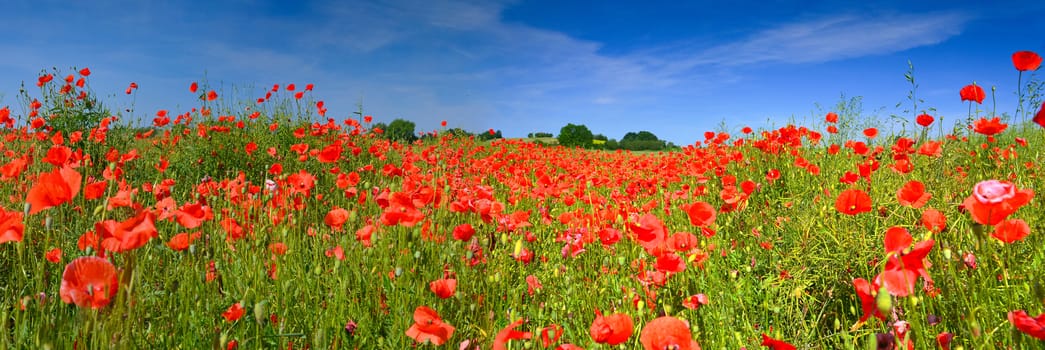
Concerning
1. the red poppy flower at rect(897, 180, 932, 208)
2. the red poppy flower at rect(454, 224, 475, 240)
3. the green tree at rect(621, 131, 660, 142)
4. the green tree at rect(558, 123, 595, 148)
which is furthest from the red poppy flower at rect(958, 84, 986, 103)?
the green tree at rect(621, 131, 660, 142)

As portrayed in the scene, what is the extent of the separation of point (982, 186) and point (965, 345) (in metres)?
0.90

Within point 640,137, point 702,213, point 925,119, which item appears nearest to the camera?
point 702,213

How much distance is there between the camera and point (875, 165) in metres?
3.40

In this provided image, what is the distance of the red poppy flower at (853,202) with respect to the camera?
1722mm

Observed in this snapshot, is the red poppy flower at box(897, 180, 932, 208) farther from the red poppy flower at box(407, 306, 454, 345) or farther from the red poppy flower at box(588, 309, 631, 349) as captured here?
the red poppy flower at box(407, 306, 454, 345)

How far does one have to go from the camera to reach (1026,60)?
2387 mm

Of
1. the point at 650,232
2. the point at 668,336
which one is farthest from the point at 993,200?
the point at 650,232

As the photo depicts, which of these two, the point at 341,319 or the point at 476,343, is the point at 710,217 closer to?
the point at 476,343

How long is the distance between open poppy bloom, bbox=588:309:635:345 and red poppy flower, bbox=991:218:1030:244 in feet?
3.47

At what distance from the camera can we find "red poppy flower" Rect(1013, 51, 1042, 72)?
2332 mm

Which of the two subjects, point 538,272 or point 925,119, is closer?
point 538,272

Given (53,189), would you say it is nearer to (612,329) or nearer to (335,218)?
(335,218)

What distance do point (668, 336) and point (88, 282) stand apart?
1.16m

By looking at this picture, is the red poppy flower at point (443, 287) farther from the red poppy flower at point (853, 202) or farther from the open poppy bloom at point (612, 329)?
the red poppy flower at point (853, 202)
